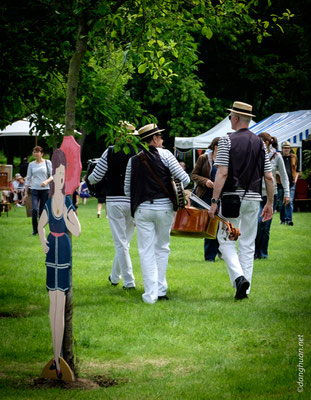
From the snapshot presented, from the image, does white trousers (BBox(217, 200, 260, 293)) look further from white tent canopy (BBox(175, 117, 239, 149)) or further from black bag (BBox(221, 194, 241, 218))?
white tent canopy (BBox(175, 117, 239, 149))

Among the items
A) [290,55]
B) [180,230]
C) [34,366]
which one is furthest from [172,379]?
[290,55]

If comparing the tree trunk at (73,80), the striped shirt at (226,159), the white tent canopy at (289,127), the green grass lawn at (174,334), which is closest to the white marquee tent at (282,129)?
the white tent canopy at (289,127)

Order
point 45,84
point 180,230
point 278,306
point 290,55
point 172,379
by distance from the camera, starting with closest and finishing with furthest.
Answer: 1. point 172,379
2. point 45,84
3. point 278,306
4. point 180,230
5. point 290,55

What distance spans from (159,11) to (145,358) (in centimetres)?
300

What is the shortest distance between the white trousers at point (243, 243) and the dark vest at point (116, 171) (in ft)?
4.98

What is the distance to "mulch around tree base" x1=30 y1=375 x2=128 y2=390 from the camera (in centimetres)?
559

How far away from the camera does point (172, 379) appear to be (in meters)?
5.68

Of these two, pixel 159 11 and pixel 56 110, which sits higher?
pixel 159 11

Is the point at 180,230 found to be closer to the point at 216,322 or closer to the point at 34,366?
the point at 216,322

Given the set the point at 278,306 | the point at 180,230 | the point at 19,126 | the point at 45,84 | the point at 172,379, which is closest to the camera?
the point at 172,379

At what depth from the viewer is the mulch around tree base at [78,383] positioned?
5590mm

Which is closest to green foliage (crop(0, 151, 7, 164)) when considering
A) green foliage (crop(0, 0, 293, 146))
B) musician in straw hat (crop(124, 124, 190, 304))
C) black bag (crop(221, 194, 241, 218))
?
musician in straw hat (crop(124, 124, 190, 304))

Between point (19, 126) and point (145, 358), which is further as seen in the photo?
point (19, 126)

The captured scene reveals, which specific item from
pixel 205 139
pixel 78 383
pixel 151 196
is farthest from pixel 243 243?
pixel 205 139
